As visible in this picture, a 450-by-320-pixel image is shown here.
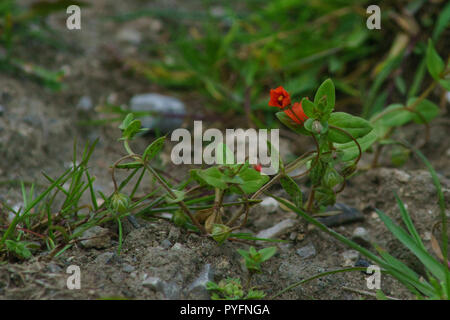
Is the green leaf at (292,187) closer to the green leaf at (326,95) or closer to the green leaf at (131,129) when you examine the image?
the green leaf at (326,95)

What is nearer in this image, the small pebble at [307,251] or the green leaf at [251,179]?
the green leaf at [251,179]

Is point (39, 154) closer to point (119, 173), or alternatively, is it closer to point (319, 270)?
point (119, 173)

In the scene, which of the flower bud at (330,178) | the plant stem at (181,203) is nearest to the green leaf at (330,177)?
the flower bud at (330,178)

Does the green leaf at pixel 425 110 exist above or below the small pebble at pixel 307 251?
above

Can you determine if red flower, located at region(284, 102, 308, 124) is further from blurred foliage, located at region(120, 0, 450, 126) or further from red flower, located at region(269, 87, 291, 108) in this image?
blurred foliage, located at region(120, 0, 450, 126)

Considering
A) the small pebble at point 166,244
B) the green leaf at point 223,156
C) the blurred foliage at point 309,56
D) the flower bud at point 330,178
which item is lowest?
the small pebble at point 166,244

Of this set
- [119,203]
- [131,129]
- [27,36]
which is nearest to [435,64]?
[131,129]
